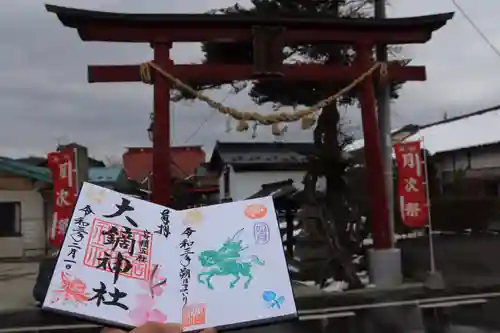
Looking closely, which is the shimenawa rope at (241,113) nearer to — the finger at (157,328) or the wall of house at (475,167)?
the finger at (157,328)

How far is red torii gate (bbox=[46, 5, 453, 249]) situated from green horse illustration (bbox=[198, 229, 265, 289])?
1004 centimetres

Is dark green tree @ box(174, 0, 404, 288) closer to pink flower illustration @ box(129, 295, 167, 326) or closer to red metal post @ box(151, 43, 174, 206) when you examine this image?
red metal post @ box(151, 43, 174, 206)

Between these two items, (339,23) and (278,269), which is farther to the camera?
(339,23)

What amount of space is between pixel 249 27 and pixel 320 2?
2630mm

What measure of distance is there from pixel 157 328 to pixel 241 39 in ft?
36.8

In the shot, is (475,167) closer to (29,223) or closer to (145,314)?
(29,223)

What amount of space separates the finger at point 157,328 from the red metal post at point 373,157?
11679 mm

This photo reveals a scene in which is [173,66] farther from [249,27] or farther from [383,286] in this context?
[383,286]

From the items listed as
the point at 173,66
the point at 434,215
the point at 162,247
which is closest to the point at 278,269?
the point at 162,247

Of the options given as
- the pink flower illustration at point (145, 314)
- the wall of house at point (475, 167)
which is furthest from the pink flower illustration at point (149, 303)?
the wall of house at point (475, 167)

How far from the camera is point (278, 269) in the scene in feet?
7.97

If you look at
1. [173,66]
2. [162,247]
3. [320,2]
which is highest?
[320,2]

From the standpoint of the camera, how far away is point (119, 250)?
2430mm

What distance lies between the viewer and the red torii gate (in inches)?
485
